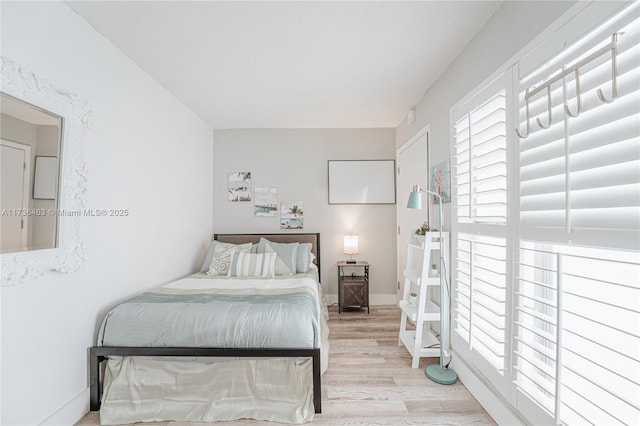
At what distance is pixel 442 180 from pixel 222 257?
8.47ft

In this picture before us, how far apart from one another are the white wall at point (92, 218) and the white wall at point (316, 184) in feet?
3.37

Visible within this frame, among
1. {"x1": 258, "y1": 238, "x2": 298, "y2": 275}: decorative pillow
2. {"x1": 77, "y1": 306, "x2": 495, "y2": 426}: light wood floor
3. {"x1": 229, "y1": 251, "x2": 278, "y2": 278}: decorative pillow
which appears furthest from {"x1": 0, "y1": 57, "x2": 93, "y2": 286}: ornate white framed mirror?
{"x1": 258, "y1": 238, "x2": 298, "y2": 275}: decorative pillow

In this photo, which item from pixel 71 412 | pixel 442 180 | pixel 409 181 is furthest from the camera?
pixel 409 181

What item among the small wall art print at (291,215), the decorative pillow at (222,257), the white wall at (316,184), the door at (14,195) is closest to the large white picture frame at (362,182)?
the white wall at (316,184)

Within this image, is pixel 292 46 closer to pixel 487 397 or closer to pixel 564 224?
pixel 564 224

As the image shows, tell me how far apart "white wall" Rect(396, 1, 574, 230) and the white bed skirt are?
70.3 inches

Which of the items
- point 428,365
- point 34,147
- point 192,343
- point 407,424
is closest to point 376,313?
point 428,365

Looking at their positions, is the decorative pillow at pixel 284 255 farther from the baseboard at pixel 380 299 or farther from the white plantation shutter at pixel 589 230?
the white plantation shutter at pixel 589 230

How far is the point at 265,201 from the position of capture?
14.3 ft

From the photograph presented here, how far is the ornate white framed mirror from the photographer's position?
1.51 meters

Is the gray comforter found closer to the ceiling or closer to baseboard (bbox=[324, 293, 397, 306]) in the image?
the ceiling

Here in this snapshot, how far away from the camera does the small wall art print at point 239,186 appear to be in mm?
4375

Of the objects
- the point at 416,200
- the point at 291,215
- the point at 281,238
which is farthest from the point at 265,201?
the point at 416,200

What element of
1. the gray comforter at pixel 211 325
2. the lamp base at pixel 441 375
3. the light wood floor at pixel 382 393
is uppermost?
the gray comforter at pixel 211 325
